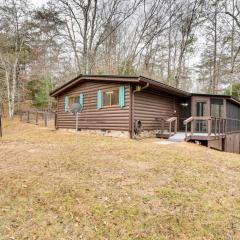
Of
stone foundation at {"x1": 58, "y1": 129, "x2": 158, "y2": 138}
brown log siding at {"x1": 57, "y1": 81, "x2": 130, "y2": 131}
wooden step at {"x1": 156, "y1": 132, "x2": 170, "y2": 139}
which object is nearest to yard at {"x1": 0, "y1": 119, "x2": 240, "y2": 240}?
stone foundation at {"x1": 58, "y1": 129, "x2": 158, "y2": 138}

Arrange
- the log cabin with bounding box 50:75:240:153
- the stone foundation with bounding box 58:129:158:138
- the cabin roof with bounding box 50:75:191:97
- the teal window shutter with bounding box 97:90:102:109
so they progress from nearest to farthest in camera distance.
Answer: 1. the cabin roof with bounding box 50:75:191:97
2. the log cabin with bounding box 50:75:240:153
3. the stone foundation with bounding box 58:129:158:138
4. the teal window shutter with bounding box 97:90:102:109

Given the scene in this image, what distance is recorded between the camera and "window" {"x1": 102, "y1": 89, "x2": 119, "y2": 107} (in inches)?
459

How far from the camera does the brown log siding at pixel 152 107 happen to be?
11414 mm

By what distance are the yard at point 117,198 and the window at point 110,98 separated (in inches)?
218

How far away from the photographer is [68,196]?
418cm

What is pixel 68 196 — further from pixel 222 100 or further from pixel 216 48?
pixel 216 48

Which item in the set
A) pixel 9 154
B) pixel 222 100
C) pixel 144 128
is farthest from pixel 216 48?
pixel 9 154

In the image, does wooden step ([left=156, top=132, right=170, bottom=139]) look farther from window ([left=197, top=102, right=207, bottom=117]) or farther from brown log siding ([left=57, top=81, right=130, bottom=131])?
window ([left=197, top=102, right=207, bottom=117])

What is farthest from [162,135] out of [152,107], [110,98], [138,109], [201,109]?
[201,109]

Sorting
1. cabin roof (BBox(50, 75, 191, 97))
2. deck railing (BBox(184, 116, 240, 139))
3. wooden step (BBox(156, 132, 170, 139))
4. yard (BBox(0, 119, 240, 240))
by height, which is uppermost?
cabin roof (BBox(50, 75, 191, 97))

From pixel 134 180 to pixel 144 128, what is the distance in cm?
696

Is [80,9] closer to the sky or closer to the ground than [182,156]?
closer to the sky

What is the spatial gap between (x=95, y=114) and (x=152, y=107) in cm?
301

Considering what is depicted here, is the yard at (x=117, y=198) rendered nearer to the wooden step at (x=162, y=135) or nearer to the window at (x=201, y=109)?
the wooden step at (x=162, y=135)
